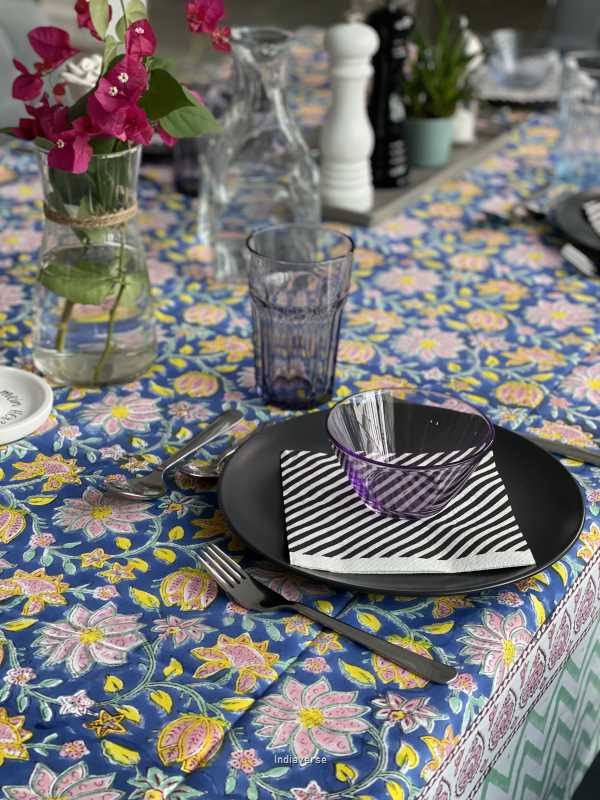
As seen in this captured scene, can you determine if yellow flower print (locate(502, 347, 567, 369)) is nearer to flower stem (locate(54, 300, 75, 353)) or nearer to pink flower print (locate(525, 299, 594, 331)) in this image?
pink flower print (locate(525, 299, 594, 331))

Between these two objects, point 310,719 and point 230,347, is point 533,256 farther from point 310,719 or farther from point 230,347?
point 310,719

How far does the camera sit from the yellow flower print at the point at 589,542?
0.84m

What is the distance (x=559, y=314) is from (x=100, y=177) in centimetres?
61

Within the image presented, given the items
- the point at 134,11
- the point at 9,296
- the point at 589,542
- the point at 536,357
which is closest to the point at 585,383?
the point at 536,357

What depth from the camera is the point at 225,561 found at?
79cm

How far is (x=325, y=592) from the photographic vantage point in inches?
30.6

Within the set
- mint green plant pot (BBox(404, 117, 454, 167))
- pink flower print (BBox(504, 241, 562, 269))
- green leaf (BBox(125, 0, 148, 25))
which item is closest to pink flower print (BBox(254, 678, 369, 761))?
green leaf (BBox(125, 0, 148, 25))

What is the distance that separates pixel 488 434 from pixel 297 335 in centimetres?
27

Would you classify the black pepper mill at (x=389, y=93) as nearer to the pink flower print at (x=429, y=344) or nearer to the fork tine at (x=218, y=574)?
the pink flower print at (x=429, y=344)

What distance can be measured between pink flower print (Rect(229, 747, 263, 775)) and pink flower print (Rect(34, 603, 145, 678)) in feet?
0.39

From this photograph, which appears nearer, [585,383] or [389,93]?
[585,383]

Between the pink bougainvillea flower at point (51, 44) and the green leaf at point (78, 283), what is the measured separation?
193 millimetres

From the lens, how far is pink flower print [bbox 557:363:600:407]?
1087 millimetres

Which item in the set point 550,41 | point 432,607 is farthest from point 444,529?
point 550,41
